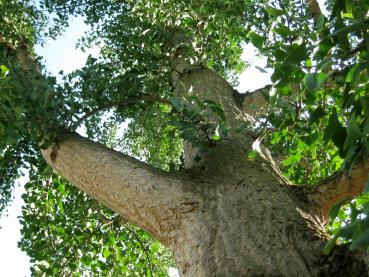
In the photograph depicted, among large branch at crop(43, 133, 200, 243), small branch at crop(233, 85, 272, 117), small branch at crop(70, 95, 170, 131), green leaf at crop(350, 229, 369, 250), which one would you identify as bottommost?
green leaf at crop(350, 229, 369, 250)

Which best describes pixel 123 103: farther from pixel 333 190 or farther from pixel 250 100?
pixel 333 190

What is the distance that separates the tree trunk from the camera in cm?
216

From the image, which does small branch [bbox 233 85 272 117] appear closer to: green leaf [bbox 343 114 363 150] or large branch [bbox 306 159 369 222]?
large branch [bbox 306 159 369 222]

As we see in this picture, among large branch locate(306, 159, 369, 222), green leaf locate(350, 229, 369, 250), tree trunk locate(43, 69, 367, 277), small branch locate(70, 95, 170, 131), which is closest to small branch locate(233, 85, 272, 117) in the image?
tree trunk locate(43, 69, 367, 277)

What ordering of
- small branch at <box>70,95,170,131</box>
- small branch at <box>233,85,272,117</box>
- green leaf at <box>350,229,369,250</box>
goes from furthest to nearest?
small branch at <box>70,95,170,131</box> < small branch at <box>233,85,272,117</box> < green leaf at <box>350,229,369,250</box>

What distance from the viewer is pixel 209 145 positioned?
3.05 metres

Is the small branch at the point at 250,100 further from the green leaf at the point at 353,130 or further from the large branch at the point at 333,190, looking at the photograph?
the green leaf at the point at 353,130

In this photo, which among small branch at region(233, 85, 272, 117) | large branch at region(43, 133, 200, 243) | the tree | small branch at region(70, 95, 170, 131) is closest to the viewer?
the tree

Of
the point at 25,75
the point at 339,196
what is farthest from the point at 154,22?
the point at 339,196

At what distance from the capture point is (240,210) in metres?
2.48

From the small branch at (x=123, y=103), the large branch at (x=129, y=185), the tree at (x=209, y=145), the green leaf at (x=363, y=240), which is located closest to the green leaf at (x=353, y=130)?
the tree at (x=209, y=145)

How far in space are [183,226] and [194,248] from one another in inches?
5.9

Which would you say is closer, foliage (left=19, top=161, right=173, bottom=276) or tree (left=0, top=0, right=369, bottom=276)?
tree (left=0, top=0, right=369, bottom=276)

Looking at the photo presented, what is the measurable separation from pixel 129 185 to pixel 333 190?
104cm
